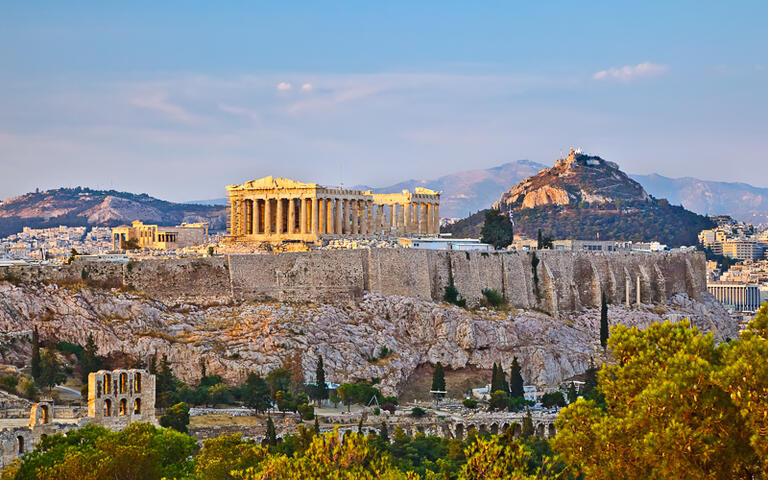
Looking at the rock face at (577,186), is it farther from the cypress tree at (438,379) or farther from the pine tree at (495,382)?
the cypress tree at (438,379)

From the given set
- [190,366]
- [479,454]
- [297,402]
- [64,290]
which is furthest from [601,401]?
[479,454]

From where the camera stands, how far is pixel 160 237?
253 ft

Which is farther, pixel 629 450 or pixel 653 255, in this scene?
pixel 653 255

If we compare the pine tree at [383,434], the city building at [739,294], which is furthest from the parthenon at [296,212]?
the city building at [739,294]

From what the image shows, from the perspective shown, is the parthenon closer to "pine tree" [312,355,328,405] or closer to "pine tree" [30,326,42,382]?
"pine tree" [312,355,328,405]

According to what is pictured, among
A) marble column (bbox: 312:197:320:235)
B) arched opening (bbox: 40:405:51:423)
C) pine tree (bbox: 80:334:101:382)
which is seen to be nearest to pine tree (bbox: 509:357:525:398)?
marble column (bbox: 312:197:320:235)

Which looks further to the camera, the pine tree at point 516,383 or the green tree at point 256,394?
the pine tree at point 516,383

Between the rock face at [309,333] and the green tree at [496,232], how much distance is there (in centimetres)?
842

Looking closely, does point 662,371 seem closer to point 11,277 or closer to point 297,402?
point 297,402

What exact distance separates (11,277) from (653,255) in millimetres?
49974

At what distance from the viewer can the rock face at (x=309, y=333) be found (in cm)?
5550

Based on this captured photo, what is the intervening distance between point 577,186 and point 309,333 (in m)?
103

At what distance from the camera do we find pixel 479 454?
1065 inches

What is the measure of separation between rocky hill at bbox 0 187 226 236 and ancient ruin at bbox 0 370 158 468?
111 metres
